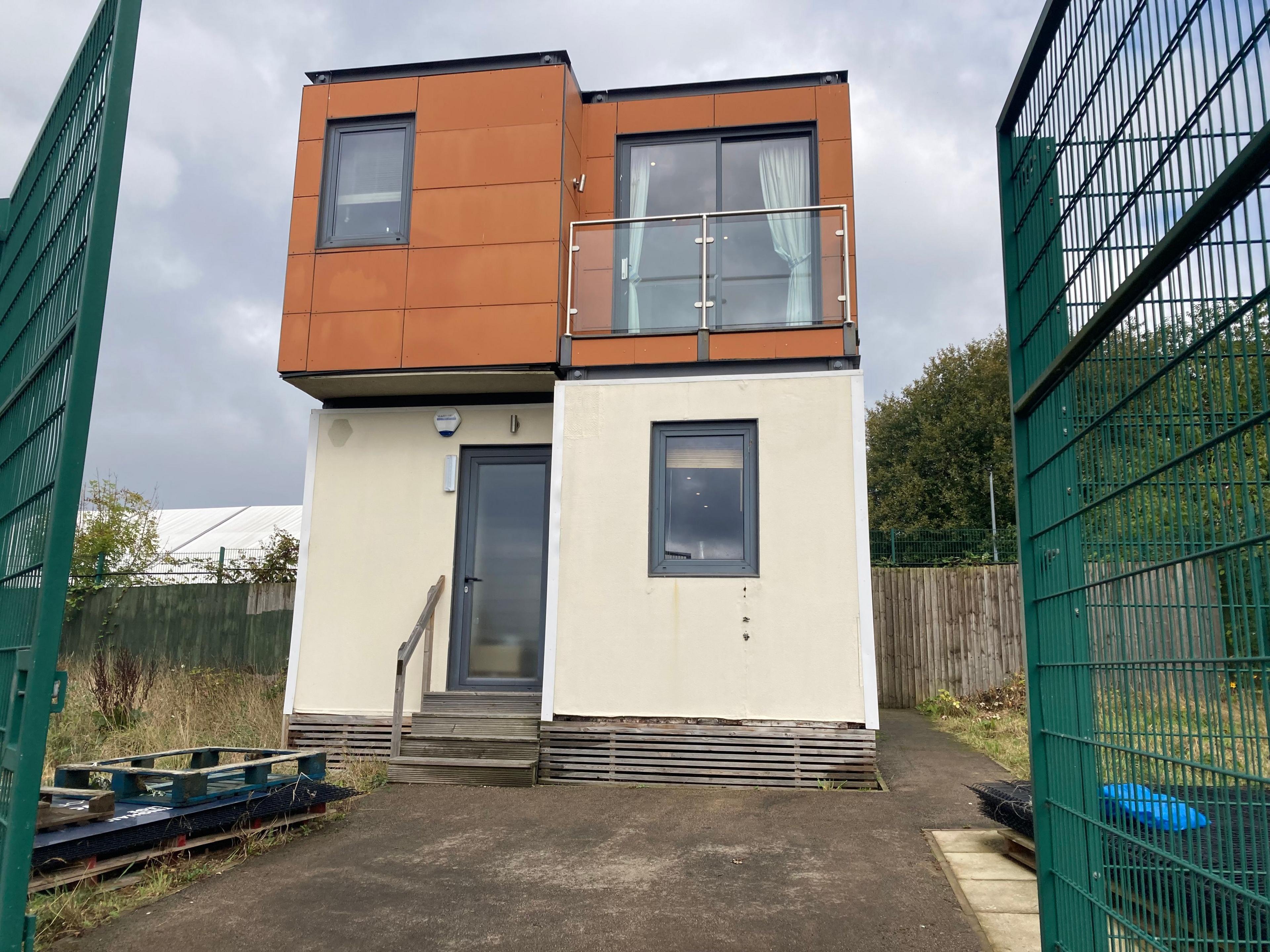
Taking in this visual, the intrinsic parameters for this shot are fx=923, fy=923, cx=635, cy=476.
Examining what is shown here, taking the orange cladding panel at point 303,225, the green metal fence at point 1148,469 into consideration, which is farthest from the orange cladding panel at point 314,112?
the green metal fence at point 1148,469

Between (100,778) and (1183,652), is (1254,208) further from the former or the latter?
(100,778)

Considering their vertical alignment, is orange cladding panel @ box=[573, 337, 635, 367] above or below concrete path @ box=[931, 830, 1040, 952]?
above

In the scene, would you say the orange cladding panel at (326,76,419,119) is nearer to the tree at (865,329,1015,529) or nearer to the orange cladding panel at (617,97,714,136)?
the orange cladding panel at (617,97,714,136)

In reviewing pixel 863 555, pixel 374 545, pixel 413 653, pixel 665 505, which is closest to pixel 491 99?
pixel 665 505

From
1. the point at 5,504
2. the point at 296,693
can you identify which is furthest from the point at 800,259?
the point at 5,504

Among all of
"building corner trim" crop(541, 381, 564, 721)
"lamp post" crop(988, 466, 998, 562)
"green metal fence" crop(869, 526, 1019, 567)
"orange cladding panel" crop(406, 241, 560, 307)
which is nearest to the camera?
"building corner trim" crop(541, 381, 564, 721)

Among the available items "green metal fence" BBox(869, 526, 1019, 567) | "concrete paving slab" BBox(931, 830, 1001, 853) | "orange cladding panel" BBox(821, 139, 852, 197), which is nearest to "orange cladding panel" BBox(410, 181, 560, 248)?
"orange cladding panel" BBox(821, 139, 852, 197)

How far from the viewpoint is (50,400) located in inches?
97.2

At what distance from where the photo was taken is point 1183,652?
161 cm

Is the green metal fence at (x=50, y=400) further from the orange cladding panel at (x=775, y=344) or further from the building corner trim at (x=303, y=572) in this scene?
the orange cladding panel at (x=775, y=344)

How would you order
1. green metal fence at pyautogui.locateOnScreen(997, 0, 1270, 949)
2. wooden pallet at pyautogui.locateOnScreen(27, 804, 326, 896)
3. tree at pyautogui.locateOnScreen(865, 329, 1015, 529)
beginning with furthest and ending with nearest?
tree at pyautogui.locateOnScreen(865, 329, 1015, 529), wooden pallet at pyautogui.locateOnScreen(27, 804, 326, 896), green metal fence at pyautogui.locateOnScreen(997, 0, 1270, 949)

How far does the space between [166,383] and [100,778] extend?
51781 mm

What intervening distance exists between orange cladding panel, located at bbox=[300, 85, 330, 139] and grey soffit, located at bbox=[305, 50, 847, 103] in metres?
0.12

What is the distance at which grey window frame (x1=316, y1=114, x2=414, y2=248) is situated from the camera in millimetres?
8367
